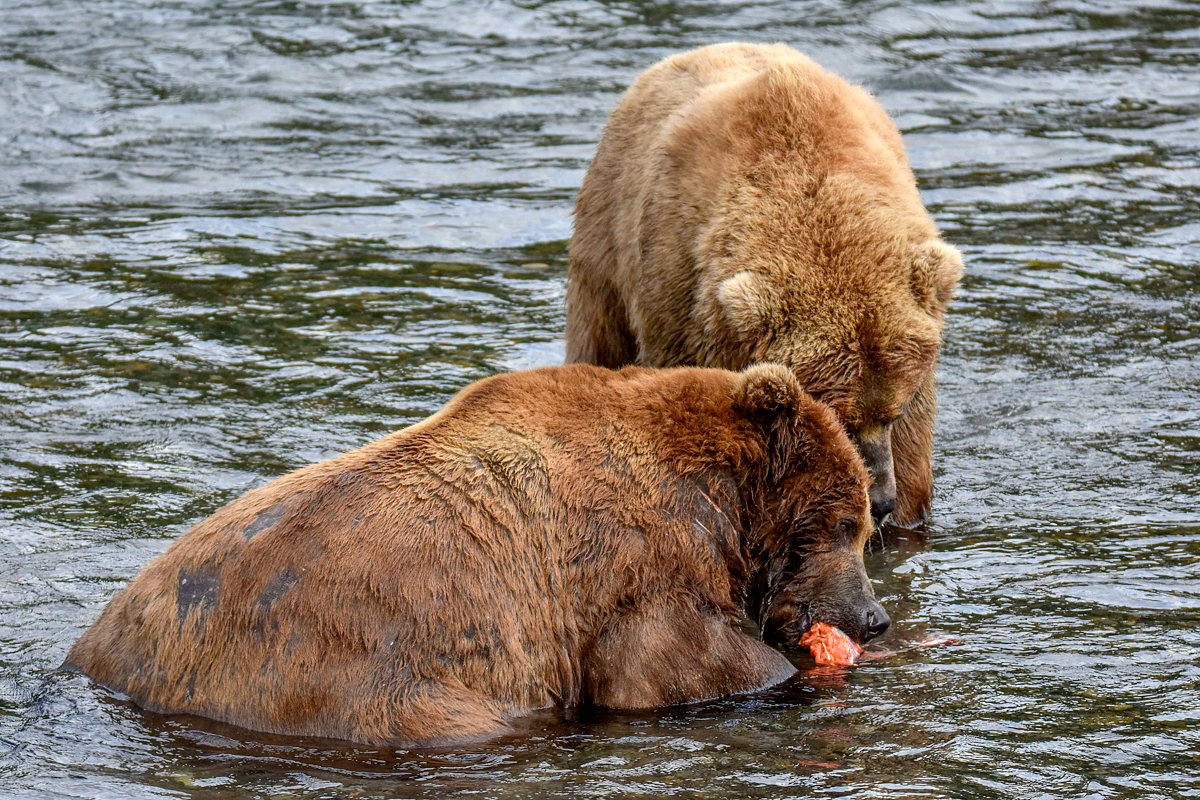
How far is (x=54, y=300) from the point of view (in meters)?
11.6

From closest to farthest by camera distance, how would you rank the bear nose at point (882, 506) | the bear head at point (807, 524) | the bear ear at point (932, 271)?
the bear head at point (807, 524) < the bear ear at point (932, 271) < the bear nose at point (882, 506)

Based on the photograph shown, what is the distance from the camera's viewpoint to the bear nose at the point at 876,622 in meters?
6.80

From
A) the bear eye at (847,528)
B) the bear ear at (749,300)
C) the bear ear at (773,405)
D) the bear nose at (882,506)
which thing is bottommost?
the bear nose at (882,506)

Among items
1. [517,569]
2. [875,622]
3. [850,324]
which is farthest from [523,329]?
[517,569]

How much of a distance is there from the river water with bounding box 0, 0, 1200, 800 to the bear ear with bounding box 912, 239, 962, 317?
1.40m

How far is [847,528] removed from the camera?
6910 mm

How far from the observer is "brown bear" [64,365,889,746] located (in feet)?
19.3

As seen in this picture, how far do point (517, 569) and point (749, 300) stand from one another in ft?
5.60

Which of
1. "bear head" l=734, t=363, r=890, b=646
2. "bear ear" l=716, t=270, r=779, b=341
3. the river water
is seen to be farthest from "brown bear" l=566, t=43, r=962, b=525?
the river water

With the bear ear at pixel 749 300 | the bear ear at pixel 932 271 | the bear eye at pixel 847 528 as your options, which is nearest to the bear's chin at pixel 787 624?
the bear eye at pixel 847 528

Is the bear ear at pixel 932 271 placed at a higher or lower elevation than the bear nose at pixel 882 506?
higher

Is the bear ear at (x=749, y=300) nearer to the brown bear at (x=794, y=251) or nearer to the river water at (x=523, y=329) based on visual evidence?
the brown bear at (x=794, y=251)

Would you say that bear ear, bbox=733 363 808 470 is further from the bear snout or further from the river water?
the river water

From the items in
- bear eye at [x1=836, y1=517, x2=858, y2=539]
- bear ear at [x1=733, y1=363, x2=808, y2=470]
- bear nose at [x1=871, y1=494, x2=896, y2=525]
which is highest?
bear ear at [x1=733, y1=363, x2=808, y2=470]
